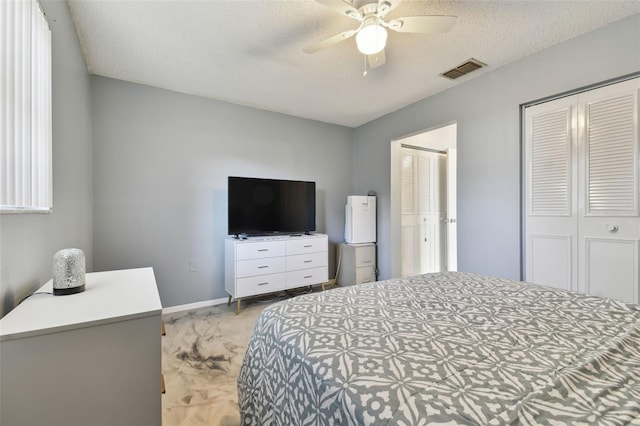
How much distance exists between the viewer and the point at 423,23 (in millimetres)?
1619

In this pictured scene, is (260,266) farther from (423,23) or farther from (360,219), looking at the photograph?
(423,23)

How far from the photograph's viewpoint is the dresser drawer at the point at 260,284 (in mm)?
2910

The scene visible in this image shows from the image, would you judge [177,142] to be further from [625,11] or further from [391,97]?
[625,11]

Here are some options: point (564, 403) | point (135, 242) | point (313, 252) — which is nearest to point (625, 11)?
point (564, 403)

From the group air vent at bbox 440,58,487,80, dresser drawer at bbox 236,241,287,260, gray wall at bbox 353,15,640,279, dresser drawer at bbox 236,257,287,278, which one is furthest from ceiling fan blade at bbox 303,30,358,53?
dresser drawer at bbox 236,257,287,278

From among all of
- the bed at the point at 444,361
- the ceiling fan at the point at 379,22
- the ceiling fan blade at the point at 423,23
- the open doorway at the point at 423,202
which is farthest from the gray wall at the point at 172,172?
the ceiling fan blade at the point at 423,23

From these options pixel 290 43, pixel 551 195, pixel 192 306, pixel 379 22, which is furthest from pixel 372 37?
pixel 192 306

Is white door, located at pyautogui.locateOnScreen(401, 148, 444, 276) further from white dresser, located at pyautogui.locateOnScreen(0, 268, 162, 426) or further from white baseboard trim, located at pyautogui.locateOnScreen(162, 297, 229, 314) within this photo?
white dresser, located at pyautogui.locateOnScreen(0, 268, 162, 426)

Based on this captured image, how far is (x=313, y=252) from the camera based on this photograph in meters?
3.40

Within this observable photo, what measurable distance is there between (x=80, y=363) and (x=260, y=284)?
2.15 metres

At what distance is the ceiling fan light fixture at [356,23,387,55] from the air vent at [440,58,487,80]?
51.3 inches

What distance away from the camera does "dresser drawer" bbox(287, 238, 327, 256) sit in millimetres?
3230

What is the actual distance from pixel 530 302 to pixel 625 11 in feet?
7.19

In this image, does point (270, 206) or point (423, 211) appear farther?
point (423, 211)
